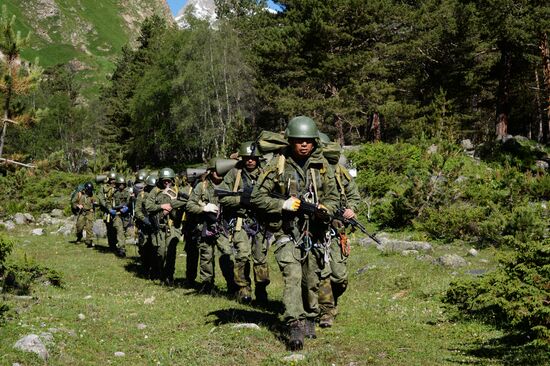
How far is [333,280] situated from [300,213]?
159 cm

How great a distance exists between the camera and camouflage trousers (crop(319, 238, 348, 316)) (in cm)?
843

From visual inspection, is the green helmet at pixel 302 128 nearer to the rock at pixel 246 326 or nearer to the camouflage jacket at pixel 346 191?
the camouflage jacket at pixel 346 191

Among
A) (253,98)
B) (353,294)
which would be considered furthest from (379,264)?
(253,98)

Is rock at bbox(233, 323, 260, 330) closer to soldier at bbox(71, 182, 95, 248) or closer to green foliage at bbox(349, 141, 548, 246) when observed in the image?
green foliage at bbox(349, 141, 548, 246)

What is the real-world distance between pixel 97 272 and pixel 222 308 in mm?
7226

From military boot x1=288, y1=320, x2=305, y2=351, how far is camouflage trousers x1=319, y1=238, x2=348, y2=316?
4.08 feet

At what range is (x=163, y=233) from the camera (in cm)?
1487

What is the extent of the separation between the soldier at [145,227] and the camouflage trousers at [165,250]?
34 centimetres

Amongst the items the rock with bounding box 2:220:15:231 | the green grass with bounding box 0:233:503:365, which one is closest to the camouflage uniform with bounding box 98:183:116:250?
the green grass with bounding box 0:233:503:365

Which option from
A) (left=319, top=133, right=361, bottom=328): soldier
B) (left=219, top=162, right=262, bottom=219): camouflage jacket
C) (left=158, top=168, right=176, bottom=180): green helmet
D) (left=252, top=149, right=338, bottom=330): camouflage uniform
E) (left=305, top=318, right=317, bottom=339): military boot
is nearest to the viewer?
(left=252, top=149, right=338, bottom=330): camouflage uniform

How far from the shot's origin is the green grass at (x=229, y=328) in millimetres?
6941

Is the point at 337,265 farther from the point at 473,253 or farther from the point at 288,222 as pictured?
the point at 473,253

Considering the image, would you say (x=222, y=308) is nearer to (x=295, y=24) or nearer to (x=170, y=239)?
(x=170, y=239)

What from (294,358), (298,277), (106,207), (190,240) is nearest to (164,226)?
(190,240)
